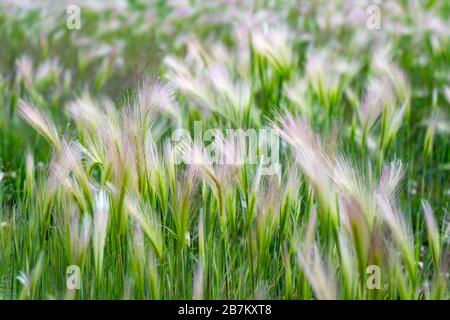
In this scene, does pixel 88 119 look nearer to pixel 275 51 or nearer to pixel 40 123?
pixel 40 123

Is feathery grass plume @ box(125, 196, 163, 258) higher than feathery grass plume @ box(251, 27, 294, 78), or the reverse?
feathery grass plume @ box(251, 27, 294, 78)

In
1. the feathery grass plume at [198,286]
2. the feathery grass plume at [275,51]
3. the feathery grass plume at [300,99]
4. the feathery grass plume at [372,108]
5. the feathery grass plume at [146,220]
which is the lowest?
the feathery grass plume at [198,286]

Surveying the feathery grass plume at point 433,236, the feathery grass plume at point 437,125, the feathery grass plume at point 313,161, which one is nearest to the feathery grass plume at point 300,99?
the feathery grass plume at point 437,125

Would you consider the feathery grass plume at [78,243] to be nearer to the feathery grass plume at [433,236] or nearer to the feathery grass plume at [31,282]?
the feathery grass plume at [31,282]

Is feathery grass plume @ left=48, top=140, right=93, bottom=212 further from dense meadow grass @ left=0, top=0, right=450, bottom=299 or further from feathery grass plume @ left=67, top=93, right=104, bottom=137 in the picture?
feathery grass plume @ left=67, top=93, right=104, bottom=137

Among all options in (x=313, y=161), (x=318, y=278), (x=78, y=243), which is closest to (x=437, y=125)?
(x=313, y=161)

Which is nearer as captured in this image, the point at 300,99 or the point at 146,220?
the point at 146,220

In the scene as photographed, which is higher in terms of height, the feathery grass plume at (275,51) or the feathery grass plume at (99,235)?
the feathery grass plume at (275,51)

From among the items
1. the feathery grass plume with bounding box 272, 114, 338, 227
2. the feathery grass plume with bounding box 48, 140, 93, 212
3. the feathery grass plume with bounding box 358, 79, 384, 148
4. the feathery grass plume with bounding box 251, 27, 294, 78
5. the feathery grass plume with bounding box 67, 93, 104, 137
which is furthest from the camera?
the feathery grass plume with bounding box 251, 27, 294, 78

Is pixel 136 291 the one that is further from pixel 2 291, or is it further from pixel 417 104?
pixel 417 104

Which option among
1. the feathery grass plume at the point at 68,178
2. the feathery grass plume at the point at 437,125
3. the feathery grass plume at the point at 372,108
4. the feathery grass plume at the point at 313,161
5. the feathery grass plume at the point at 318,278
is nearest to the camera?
the feathery grass plume at the point at 318,278

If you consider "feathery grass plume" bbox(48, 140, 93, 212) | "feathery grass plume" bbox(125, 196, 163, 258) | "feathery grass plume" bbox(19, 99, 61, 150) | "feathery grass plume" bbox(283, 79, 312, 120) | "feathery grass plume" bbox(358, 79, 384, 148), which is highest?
"feathery grass plume" bbox(283, 79, 312, 120)

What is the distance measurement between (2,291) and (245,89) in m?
0.70

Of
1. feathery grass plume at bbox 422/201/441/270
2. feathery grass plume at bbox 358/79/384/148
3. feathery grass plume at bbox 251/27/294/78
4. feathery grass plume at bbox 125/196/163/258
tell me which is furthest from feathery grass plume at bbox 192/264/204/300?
feathery grass plume at bbox 251/27/294/78
